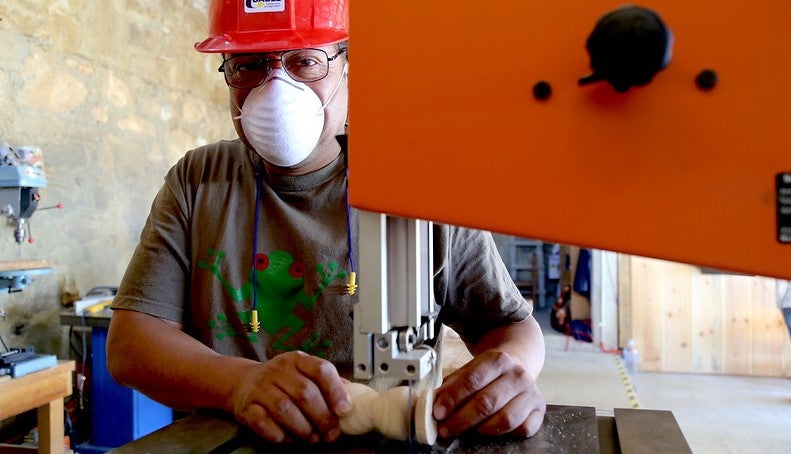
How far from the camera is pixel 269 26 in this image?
49.5 inches

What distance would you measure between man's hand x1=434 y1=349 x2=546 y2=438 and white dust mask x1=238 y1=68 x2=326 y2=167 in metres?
0.52

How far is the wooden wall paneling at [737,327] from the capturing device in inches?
204

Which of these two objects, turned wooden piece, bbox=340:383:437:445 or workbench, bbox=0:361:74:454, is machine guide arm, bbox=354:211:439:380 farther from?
workbench, bbox=0:361:74:454

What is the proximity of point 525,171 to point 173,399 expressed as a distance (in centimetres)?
83

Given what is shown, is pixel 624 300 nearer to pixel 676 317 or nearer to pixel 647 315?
pixel 647 315

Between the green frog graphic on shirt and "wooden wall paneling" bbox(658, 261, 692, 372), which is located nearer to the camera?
the green frog graphic on shirt

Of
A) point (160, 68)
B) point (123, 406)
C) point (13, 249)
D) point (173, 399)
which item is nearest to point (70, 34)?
point (160, 68)

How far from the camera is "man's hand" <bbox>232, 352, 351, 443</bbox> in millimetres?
944

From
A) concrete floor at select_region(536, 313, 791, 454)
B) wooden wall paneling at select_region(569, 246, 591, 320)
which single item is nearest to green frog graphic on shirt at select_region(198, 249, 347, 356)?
concrete floor at select_region(536, 313, 791, 454)

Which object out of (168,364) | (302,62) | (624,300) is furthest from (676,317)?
(168,364)

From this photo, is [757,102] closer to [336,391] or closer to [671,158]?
[671,158]

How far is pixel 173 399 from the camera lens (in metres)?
1.19

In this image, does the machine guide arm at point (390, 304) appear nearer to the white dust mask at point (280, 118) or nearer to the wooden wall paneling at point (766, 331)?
the white dust mask at point (280, 118)

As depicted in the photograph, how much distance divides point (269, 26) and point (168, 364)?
66cm
